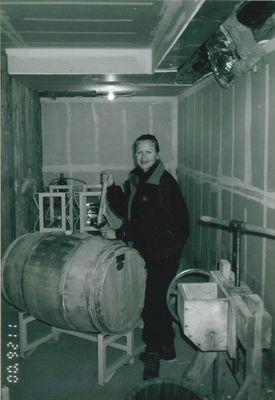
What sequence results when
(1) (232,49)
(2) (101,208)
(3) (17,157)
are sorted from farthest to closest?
(3) (17,157), (2) (101,208), (1) (232,49)

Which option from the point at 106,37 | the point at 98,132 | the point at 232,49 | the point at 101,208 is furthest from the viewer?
the point at 98,132

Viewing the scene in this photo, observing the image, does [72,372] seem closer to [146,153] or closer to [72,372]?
[72,372]

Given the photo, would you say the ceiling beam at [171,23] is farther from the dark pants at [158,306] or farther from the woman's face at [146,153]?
the dark pants at [158,306]

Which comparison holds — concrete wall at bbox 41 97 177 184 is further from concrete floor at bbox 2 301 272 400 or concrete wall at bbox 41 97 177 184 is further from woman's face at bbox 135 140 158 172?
woman's face at bbox 135 140 158 172

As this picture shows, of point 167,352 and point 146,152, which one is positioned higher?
point 146,152

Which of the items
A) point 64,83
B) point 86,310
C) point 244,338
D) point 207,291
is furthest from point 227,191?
point 64,83

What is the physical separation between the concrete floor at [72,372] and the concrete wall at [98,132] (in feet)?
14.5

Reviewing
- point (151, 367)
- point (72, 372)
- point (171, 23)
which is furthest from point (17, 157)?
point (151, 367)

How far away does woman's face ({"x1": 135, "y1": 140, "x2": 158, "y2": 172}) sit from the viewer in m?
4.03

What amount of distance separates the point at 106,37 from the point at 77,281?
2473 millimetres

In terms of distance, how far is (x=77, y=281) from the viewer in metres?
3.63

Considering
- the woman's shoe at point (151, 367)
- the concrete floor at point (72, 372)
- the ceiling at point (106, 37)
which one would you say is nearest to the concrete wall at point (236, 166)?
the ceiling at point (106, 37)

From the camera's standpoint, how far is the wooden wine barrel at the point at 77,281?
11.8 ft

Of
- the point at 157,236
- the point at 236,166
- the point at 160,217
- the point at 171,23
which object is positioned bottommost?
the point at 157,236
